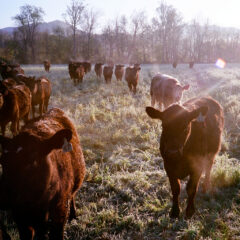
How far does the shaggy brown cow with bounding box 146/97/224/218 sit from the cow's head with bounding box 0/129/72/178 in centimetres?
148

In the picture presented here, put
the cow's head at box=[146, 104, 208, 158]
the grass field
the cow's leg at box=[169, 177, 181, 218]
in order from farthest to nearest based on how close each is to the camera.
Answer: the cow's leg at box=[169, 177, 181, 218], the grass field, the cow's head at box=[146, 104, 208, 158]

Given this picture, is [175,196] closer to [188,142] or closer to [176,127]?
[188,142]

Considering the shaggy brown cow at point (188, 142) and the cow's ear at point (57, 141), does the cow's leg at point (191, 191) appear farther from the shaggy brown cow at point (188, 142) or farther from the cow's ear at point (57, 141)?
the cow's ear at point (57, 141)

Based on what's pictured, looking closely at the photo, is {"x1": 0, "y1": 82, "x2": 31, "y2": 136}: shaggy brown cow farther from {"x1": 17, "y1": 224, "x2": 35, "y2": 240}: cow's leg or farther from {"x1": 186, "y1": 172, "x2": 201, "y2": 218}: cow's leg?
{"x1": 186, "y1": 172, "x2": 201, "y2": 218}: cow's leg

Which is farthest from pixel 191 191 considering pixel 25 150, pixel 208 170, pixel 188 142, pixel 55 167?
pixel 25 150

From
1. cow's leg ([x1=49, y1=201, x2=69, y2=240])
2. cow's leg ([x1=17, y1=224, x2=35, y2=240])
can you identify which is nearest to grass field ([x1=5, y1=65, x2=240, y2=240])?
cow's leg ([x1=49, y1=201, x2=69, y2=240])

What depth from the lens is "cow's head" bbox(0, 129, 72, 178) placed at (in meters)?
2.23

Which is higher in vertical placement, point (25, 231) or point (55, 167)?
point (55, 167)

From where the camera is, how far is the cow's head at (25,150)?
223 centimetres

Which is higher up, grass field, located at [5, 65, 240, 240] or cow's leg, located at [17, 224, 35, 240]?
cow's leg, located at [17, 224, 35, 240]

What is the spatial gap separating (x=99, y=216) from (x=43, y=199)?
67.6 inches

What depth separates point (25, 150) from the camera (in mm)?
2289

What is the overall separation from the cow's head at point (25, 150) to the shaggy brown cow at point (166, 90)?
817 cm

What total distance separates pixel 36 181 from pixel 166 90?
8943 mm
